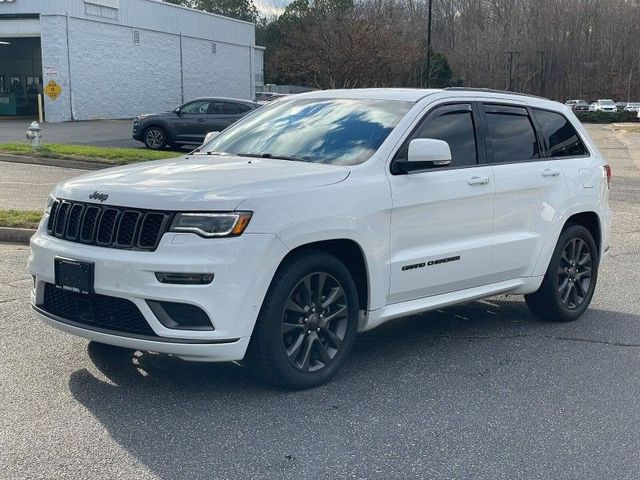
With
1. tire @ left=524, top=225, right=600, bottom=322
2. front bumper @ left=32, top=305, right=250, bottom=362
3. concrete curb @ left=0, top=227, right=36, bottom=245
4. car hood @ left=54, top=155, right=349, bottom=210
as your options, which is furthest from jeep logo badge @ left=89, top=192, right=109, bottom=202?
concrete curb @ left=0, top=227, right=36, bottom=245

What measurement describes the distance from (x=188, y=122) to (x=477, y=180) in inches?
741

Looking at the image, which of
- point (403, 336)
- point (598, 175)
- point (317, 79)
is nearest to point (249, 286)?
point (403, 336)

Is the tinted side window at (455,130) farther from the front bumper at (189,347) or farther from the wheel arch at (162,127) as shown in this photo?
the wheel arch at (162,127)

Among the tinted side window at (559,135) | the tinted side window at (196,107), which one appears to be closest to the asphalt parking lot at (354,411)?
the tinted side window at (559,135)

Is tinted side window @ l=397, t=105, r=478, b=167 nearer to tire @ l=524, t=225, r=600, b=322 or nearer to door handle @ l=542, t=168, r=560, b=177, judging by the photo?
door handle @ l=542, t=168, r=560, b=177

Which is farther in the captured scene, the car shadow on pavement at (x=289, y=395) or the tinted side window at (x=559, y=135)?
the tinted side window at (x=559, y=135)

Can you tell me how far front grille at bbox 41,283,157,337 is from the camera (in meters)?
4.63

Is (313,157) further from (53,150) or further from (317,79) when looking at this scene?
(317,79)

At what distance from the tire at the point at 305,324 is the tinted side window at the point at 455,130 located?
139cm

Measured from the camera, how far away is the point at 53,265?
486 centimetres

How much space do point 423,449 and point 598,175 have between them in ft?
12.8

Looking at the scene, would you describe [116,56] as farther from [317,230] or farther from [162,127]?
[317,230]

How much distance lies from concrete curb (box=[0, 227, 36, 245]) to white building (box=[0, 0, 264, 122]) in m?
26.7

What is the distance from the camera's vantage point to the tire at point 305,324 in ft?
15.7
